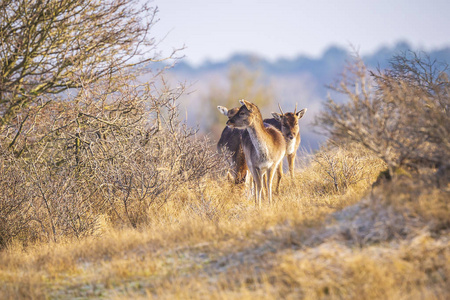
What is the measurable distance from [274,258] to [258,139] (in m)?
4.80

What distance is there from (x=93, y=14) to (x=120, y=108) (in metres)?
2.07

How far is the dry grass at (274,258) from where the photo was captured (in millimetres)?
4859

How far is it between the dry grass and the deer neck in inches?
109

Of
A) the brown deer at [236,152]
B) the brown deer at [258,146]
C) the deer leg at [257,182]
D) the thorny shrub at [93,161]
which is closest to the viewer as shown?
the thorny shrub at [93,161]

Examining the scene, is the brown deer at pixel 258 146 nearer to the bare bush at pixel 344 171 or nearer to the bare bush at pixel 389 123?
the bare bush at pixel 344 171

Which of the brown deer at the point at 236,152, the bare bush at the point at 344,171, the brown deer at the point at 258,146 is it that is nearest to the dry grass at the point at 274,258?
the brown deer at the point at 258,146

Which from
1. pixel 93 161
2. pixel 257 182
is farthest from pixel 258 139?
pixel 93 161

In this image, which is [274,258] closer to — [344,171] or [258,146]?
[258,146]

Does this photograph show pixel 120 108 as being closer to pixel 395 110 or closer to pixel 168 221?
pixel 168 221

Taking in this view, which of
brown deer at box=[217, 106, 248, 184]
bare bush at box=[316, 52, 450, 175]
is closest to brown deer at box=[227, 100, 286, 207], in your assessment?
brown deer at box=[217, 106, 248, 184]

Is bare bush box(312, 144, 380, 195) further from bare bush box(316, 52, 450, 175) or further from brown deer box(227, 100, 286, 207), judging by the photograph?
bare bush box(316, 52, 450, 175)

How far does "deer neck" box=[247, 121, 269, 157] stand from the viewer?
10117mm

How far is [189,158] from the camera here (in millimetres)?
10555

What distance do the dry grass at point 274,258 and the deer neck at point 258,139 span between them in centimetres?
278
